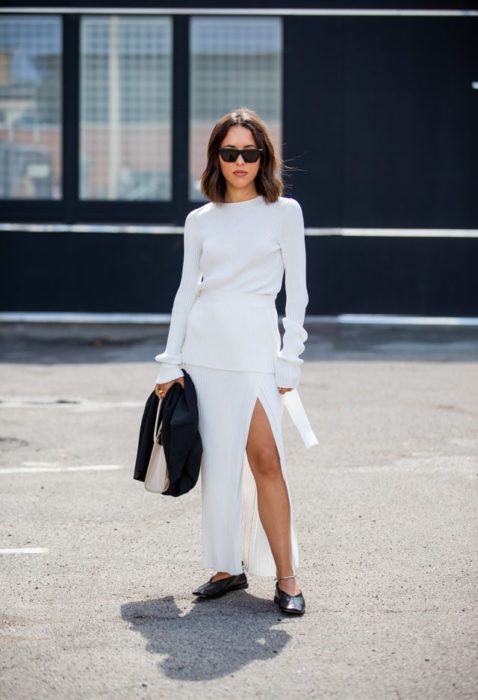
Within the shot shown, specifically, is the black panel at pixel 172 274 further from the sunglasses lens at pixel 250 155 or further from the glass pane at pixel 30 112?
the sunglasses lens at pixel 250 155

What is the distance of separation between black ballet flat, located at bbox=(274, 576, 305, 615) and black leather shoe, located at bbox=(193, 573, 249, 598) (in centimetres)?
27

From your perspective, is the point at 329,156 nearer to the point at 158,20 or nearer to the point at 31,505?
the point at 158,20

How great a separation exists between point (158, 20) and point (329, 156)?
254 cm

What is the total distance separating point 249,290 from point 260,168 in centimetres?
50

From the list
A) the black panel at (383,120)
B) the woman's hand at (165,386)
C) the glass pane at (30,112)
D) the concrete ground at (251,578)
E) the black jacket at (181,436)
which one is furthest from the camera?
the glass pane at (30,112)

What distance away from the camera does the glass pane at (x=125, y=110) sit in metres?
15.3

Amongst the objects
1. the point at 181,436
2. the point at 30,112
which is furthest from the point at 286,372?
the point at 30,112

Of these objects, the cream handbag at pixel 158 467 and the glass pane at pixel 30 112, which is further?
the glass pane at pixel 30 112

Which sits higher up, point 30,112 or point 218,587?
point 30,112

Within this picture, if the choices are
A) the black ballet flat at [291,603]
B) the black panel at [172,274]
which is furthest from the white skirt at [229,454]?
→ the black panel at [172,274]

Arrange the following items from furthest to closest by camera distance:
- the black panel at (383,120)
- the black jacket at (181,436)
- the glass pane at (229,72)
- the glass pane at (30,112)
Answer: the glass pane at (30,112) → the glass pane at (229,72) → the black panel at (383,120) → the black jacket at (181,436)

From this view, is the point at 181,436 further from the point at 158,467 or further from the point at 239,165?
the point at 239,165

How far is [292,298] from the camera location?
16.8ft

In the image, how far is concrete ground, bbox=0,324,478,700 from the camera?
4344 millimetres
